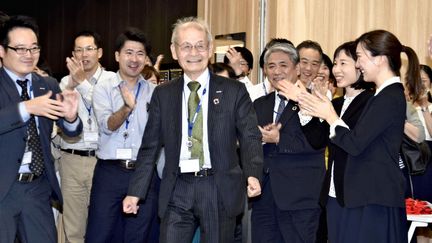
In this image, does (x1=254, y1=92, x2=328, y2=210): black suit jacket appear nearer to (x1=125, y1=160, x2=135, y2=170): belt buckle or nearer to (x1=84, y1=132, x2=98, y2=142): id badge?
(x1=125, y1=160, x2=135, y2=170): belt buckle

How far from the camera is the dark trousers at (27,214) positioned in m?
3.71

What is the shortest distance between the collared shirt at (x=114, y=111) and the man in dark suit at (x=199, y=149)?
1.08 meters

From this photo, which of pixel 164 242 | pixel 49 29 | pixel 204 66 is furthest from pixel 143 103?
pixel 49 29

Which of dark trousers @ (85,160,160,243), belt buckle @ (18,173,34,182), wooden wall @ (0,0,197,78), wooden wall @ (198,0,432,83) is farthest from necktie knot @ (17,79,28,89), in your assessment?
wooden wall @ (0,0,197,78)

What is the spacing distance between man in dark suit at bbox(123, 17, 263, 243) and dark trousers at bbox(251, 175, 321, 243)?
2.72 feet

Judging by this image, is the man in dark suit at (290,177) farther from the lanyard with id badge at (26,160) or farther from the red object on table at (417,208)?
the lanyard with id badge at (26,160)

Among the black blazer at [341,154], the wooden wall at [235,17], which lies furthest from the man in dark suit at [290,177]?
the wooden wall at [235,17]

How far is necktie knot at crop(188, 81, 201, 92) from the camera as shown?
12.2ft

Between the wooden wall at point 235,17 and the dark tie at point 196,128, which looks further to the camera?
the wooden wall at point 235,17

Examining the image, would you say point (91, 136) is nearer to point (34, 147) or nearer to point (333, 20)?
point (34, 147)

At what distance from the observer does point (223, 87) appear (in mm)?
3707

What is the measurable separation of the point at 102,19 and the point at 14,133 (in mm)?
7635

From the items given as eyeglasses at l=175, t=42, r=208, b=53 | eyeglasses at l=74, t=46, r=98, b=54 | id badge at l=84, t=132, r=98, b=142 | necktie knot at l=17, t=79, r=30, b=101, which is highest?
eyeglasses at l=74, t=46, r=98, b=54

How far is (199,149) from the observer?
361 cm
